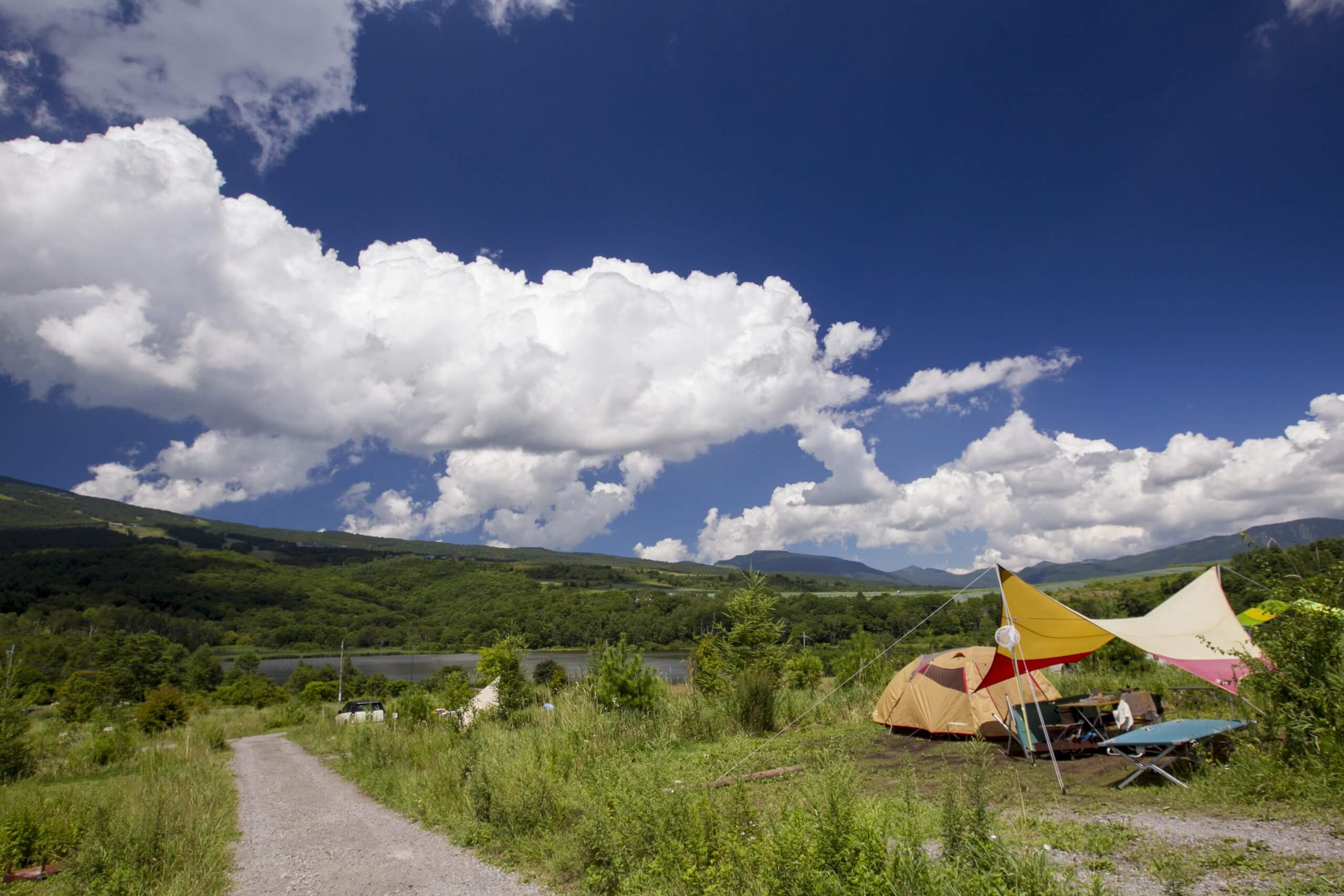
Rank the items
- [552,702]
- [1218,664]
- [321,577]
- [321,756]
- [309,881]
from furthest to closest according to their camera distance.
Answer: [321,577]
[321,756]
[552,702]
[1218,664]
[309,881]

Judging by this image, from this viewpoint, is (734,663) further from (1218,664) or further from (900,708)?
(1218,664)

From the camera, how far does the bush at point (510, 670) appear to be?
13711mm

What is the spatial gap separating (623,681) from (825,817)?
825 centimetres

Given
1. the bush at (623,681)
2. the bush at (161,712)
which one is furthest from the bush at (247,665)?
the bush at (623,681)

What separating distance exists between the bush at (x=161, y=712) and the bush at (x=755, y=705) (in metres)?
22.1

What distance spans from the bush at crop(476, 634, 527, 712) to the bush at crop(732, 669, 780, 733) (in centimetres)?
448

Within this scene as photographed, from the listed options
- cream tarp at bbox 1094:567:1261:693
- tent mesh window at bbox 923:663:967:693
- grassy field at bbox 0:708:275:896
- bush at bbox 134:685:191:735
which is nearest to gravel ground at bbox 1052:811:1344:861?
cream tarp at bbox 1094:567:1261:693

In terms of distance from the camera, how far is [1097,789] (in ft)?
24.1

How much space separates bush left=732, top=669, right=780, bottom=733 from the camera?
12.4m

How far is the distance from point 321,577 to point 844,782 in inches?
6111

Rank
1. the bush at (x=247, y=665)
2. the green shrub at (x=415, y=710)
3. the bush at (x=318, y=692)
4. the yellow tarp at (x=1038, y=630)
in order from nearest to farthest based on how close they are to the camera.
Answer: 1. the yellow tarp at (x=1038, y=630)
2. the green shrub at (x=415, y=710)
3. the bush at (x=318, y=692)
4. the bush at (x=247, y=665)

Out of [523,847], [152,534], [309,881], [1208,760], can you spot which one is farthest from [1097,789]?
[152,534]

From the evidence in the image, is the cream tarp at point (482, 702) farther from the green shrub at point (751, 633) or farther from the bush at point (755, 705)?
the green shrub at point (751, 633)

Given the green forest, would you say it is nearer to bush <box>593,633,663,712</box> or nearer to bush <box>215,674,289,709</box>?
bush <box>593,633,663,712</box>
